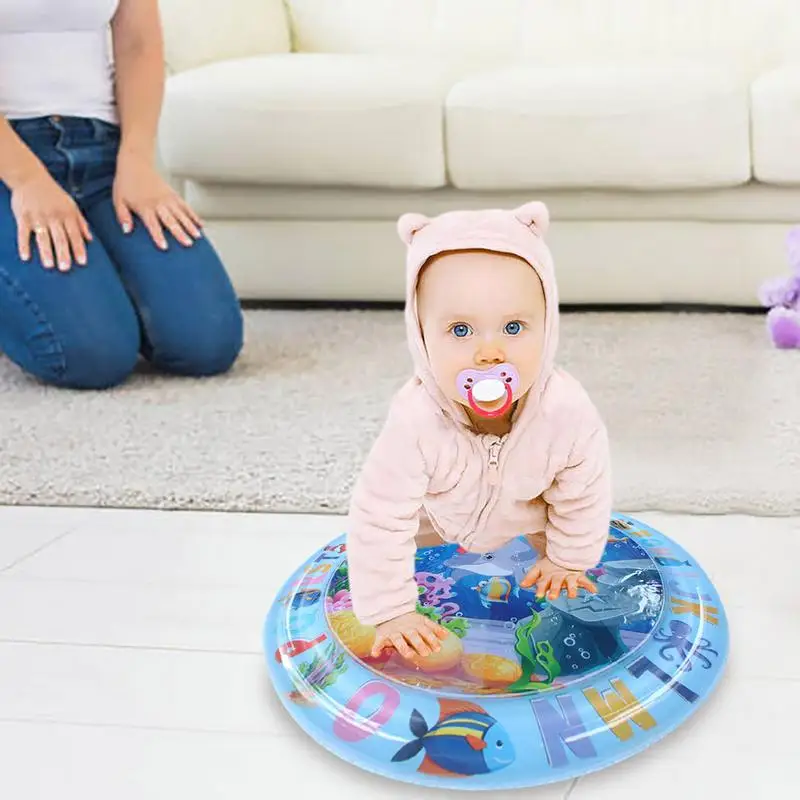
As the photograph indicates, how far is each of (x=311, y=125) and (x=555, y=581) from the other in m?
1.21

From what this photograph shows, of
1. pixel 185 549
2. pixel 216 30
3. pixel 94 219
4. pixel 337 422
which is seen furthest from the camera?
pixel 216 30

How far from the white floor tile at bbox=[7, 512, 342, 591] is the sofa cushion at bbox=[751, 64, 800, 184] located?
106cm

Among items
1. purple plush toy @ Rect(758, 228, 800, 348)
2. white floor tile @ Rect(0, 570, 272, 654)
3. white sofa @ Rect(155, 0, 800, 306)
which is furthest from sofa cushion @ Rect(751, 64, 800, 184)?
white floor tile @ Rect(0, 570, 272, 654)

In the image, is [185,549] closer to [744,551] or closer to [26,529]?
[26,529]

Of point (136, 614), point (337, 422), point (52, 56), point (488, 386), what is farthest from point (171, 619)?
point (52, 56)

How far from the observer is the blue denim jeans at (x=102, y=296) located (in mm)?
1574

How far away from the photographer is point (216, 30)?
2139mm

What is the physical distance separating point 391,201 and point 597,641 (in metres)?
1.28

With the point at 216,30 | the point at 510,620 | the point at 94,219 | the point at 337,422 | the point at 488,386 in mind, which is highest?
the point at 216,30

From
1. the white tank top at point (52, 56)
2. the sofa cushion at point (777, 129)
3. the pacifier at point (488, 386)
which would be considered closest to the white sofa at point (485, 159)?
the sofa cushion at point (777, 129)

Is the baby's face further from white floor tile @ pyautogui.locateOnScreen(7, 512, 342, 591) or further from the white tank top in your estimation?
the white tank top

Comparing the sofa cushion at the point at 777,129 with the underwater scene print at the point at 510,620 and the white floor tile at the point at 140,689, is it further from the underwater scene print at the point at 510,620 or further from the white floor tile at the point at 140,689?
the white floor tile at the point at 140,689

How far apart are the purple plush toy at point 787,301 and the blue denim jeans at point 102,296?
0.88m

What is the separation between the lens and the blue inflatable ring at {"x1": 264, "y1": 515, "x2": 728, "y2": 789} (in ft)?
2.31
